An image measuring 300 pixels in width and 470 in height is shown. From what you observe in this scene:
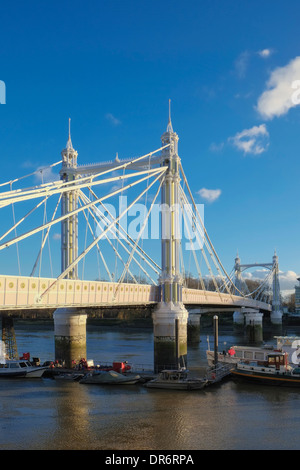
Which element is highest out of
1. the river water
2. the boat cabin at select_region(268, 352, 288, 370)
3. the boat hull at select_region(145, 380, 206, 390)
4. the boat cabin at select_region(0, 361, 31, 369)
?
the boat cabin at select_region(268, 352, 288, 370)

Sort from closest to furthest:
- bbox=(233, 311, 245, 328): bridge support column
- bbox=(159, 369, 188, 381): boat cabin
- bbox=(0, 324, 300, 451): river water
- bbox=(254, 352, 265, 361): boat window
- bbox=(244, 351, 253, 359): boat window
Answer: bbox=(0, 324, 300, 451): river water < bbox=(159, 369, 188, 381): boat cabin < bbox=(254, 352, 265, 361): boat window < bbox=(244, 351, 253, 359): boat window < bbox=(233, 311, 245, 328): bridge support column

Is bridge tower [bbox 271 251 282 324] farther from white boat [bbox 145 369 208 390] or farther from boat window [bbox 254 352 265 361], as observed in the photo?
white boat [bbox 145 369 208 390]

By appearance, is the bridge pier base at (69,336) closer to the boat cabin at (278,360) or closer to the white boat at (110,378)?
the white boat at (110,378)

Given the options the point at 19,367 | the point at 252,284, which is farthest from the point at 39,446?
the point at 252,284

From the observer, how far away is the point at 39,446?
22.5 meters

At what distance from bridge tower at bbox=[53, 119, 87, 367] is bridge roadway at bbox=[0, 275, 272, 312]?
745cm

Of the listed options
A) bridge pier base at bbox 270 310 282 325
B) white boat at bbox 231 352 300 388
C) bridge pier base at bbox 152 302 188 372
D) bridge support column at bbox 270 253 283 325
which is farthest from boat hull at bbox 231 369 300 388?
bridge support column at bbox 270 253 283 325

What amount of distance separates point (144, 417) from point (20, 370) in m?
17.4

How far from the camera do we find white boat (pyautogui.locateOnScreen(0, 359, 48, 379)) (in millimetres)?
41250

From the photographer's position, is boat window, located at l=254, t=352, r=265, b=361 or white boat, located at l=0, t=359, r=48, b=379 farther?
boat window, located at l=254, t=352, r=265, b=361

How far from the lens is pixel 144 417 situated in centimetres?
2778

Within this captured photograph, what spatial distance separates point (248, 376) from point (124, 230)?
17.1 m

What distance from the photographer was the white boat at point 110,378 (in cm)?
3803

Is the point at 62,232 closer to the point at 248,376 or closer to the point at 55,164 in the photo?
the point at 55,164
